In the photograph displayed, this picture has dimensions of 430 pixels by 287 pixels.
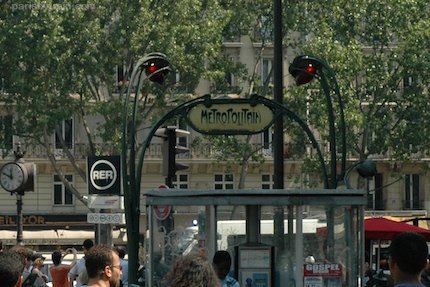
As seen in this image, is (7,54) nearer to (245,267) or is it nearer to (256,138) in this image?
(256,138)

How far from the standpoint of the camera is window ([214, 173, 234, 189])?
59366 mm

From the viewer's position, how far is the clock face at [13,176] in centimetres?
2517

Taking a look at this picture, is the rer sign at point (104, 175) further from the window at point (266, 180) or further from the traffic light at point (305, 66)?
the window at point (266, 180)

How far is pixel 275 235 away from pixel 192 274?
26.9 ft

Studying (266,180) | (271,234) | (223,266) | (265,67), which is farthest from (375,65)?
(223,266)

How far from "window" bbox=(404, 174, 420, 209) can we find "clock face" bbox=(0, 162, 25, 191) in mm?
35061

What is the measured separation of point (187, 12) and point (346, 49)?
19.2ft

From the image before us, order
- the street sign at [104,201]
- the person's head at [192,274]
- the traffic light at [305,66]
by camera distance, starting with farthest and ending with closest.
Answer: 1. the street sign at [104,201]
2. the traffic light at [305,66]
3. the person's head at [192,274]

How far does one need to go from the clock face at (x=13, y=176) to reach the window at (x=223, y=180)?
32446 millimetres

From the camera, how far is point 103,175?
2200cm

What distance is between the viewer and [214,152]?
5706 centimetres

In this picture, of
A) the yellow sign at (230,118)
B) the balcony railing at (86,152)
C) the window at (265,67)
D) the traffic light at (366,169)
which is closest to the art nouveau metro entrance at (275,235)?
the yellow sign at (230,118)

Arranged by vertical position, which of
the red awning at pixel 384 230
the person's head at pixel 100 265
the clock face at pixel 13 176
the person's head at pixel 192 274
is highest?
the clock face at pixel 13 176
